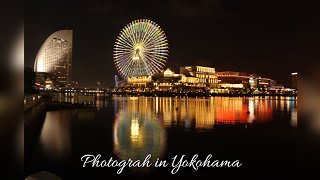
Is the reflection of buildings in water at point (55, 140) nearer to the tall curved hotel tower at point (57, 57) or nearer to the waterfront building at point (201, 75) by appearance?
the tall curved hotel tower at point (57, 57)

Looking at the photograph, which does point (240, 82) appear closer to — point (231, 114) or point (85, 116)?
point (231, 114)

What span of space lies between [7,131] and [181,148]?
16.0 ft

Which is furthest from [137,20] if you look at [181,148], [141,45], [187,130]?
[181,148]

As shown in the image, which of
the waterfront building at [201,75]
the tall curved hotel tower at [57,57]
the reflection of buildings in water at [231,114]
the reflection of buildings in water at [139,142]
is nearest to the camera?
the reflection of buildings in water at [139,142]

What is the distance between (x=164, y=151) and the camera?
26.2ft

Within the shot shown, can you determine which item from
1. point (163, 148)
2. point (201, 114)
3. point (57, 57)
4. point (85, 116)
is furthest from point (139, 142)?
point (57, 57)

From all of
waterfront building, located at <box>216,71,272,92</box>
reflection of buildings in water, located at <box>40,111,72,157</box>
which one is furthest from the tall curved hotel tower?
reflection of buildings in water, located at <box>40,111,72,157</box>

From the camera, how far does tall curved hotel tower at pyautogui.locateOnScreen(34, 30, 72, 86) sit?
275 feet

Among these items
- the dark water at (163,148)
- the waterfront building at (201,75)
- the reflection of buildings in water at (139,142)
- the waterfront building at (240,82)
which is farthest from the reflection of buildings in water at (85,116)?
the waterfront building at (240,82)

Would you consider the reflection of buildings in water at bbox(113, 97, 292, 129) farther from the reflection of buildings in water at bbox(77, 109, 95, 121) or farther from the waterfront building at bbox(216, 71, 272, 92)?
the waterfront building at bbox(216, 71, 272, 92)

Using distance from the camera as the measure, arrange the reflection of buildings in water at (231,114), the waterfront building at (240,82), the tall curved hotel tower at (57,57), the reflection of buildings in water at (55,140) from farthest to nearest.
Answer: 1. the waterfront building at (240,82)
2. the tall curved hotel tower at (57,57)
3. the reflection of buildings in water at (231,114)
4. the reflection of buildings in water at (55,140)

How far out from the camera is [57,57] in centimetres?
8831

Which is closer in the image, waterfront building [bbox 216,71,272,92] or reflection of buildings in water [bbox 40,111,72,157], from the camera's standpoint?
reflection of buildings in water [bbox 40,111,72,157]

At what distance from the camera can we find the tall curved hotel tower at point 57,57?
83750mm
